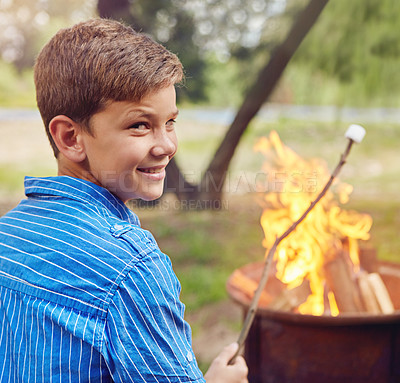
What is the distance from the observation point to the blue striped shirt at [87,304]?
861mm

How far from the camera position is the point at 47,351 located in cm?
89

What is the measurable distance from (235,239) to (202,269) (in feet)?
3.17

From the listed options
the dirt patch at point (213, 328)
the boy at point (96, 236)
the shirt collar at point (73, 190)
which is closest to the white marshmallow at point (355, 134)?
the boy at point (96, 236)

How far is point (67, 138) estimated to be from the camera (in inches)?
41.4

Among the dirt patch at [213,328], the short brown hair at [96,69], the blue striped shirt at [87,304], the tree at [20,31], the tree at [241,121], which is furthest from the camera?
the tree at [20,31]

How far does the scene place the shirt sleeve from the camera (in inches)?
33.9

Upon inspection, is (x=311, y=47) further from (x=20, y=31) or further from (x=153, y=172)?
(x=20, y=31)

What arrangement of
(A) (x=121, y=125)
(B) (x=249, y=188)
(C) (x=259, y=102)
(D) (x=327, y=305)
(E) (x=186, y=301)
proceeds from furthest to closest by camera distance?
1. (B) (x=249, y=188)
2. (C) (x=259, y=102)
3. (E) (x=186, y=301)
4. (D) (x=327, y=305)
5. (A) (x=121, y=125)

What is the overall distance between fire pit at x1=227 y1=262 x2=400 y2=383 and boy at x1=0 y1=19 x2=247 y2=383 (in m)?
1.25

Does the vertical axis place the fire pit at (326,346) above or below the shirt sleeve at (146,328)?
below

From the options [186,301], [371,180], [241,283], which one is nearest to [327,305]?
[241,283]

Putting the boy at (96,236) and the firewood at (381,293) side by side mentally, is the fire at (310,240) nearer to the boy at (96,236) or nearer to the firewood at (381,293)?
the firewood at (381,293)

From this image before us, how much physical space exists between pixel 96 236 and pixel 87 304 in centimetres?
12

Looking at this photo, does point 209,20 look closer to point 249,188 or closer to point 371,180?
point 249,188
